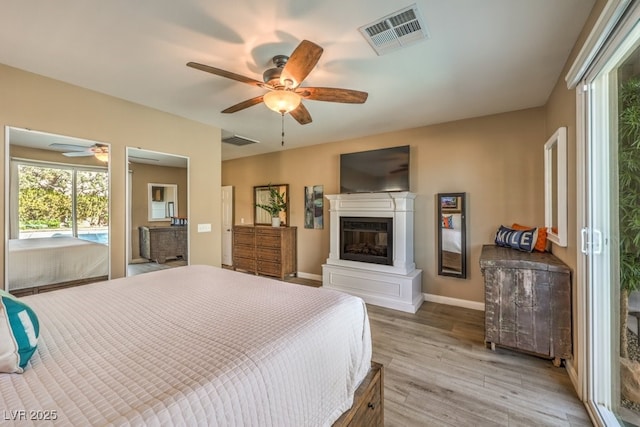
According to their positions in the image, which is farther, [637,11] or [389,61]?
[389,61]

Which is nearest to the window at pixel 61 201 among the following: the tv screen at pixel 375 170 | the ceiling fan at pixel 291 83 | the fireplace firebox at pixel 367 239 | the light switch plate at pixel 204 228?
the light switch plate at pixel 204 228

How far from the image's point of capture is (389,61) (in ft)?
7.20

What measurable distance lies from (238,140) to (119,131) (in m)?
1.90

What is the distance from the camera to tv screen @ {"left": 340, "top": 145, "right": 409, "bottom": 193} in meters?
3.96

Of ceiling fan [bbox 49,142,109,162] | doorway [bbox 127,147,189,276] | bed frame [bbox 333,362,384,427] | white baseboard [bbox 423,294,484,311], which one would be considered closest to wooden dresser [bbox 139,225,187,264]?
doorway [bbox 127,147,189,276]

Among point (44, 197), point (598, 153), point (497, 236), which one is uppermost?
point (598, 153)

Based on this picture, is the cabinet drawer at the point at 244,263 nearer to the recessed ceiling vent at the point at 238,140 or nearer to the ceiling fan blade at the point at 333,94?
the recessed ceiling vent at the point at 238,140

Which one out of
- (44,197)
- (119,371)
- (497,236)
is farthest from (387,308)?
(44,197)

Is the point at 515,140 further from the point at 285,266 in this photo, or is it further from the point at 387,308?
the point at 285,266

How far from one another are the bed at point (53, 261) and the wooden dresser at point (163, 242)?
39cm

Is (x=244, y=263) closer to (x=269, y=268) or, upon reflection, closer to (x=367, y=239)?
(x=269, y=268)

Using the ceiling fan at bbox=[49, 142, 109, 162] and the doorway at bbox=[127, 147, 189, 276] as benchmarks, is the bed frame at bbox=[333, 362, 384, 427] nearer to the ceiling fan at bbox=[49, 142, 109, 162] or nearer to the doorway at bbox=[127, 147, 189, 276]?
the doorway at bbox=[127, 147, 189, 276]

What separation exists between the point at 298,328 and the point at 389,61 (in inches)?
83.7

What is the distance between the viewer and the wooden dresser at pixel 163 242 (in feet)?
10.2
